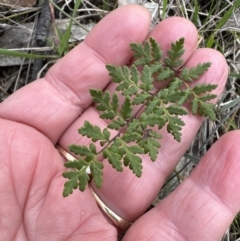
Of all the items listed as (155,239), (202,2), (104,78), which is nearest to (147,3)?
(202,2)

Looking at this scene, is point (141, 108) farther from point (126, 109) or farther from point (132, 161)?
point (132, 161)

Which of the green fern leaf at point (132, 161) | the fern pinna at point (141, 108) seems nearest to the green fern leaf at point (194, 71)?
the fern pinna at point (141, 108)

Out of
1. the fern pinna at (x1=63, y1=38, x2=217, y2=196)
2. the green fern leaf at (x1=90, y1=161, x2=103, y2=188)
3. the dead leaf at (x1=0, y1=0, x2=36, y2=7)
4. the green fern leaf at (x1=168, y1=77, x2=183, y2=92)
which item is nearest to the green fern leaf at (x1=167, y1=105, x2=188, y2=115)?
the fern pinna at (x1=63, y1=38, x2=217, y2=196)

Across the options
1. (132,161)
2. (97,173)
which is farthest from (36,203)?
(132,161)

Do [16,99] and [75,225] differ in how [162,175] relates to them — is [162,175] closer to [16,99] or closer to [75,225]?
[75,225]

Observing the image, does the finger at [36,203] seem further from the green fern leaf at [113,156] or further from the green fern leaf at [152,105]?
the green fern leaf at [152,105]
